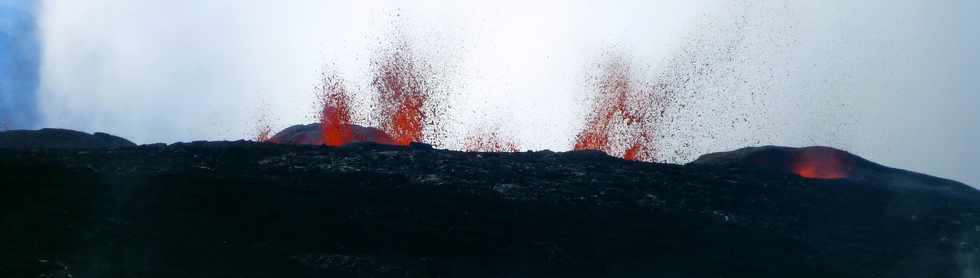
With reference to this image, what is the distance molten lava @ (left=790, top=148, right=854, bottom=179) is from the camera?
99.8 feet

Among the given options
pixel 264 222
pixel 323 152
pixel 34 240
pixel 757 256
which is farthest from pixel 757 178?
pixel 34 240

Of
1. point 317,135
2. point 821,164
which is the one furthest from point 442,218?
point 317,135

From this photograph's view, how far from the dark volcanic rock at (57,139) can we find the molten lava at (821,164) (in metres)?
22.3

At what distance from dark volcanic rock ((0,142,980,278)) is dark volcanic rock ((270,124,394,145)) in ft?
35.0

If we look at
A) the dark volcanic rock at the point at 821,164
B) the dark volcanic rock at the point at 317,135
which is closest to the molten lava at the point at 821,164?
the dark volcanic rock at the point at 821,164

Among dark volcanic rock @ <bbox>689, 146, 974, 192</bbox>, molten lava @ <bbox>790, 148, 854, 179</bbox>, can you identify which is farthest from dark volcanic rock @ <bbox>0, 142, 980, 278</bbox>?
molten lava @ <bbox>790, 148, 854, 179</bbox>

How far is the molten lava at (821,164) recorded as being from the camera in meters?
30.4

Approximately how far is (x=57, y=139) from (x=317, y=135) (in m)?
9.16

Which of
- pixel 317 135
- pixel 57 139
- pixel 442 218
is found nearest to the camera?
pixel 442 218

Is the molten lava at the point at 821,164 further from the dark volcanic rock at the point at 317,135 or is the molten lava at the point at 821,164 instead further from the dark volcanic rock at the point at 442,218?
the dark volcanic rock at the point at 317,135

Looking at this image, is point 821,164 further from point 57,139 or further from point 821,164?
point 57,139

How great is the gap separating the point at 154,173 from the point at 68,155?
2888 mm

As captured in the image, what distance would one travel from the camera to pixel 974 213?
939 inches

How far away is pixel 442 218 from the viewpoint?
728 inches
